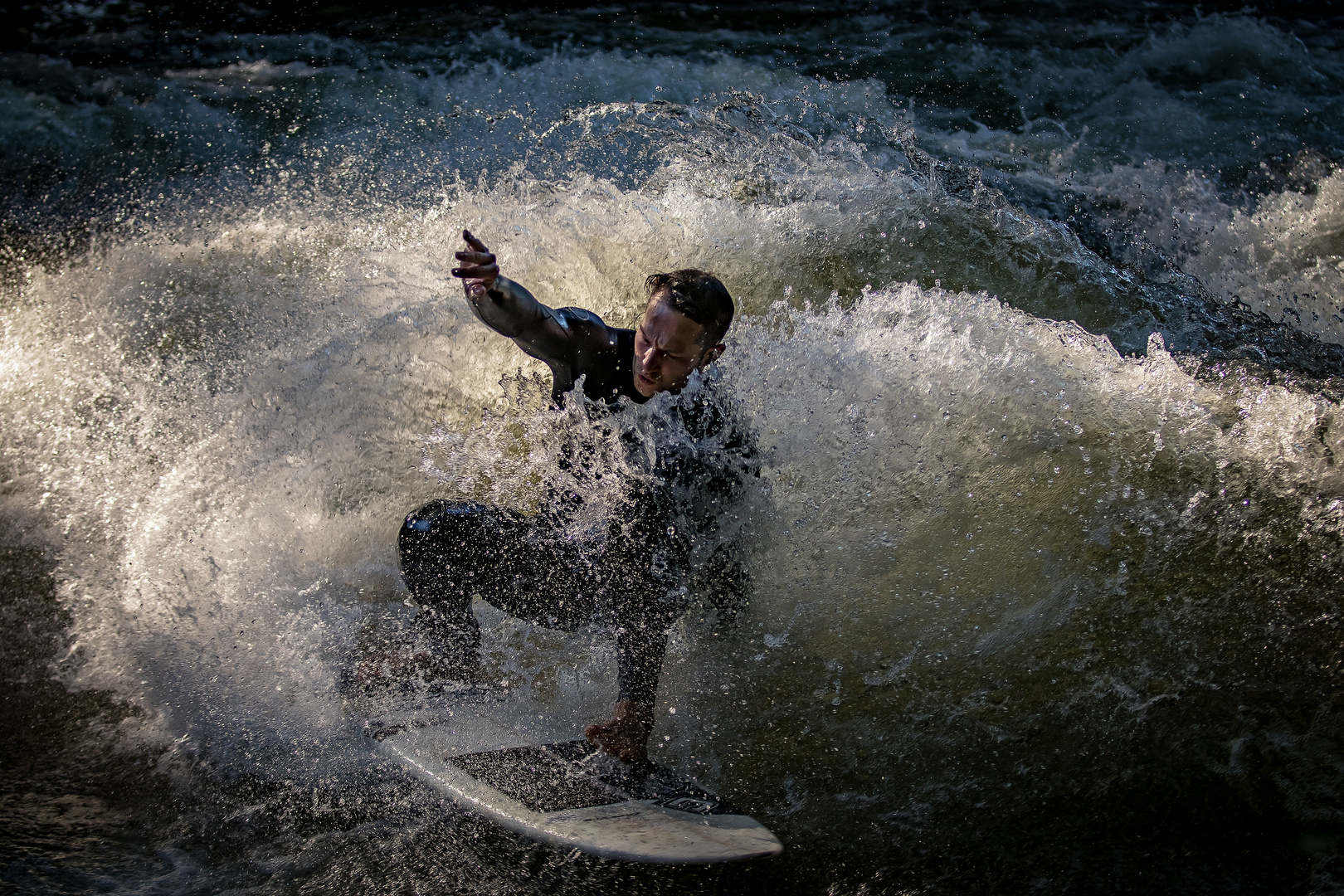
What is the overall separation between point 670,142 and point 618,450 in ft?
6.12

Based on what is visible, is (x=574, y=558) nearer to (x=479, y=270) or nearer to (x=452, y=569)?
(x=452, y=569)

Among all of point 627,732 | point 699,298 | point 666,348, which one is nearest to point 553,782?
point 627,732

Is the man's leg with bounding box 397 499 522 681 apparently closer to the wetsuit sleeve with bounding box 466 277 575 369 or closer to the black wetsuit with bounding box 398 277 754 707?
the black wetsuit with bounding box 398 277 754 707

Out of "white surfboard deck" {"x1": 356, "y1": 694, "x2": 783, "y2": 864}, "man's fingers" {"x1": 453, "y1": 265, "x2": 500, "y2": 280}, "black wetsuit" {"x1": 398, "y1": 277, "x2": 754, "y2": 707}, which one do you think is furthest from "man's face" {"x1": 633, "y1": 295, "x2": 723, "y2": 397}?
"white surfboard deck" {"x1": 356, "y1": 694, "x2": 783, "y2": 864}

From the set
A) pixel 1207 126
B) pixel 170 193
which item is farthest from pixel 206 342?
pixel 1207 126

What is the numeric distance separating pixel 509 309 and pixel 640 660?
980 mm

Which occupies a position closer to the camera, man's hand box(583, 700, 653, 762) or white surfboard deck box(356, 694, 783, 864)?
white surfboard deck box(356, 694, 783, 864)

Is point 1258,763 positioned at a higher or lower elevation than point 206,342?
lower

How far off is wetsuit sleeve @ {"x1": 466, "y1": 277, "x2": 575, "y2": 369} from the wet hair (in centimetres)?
28

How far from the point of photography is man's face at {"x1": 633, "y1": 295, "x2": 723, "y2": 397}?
1.99 m

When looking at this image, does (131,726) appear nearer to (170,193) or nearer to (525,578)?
(525,578)

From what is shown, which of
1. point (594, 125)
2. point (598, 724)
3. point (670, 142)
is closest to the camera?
point (598, 724)

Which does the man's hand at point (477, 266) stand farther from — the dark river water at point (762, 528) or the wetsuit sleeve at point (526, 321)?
the dark river water at point (762, 528)

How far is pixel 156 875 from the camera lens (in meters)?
2.01
